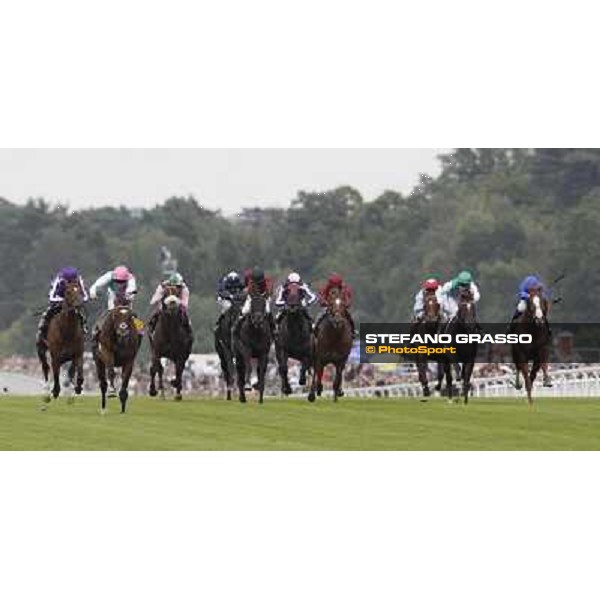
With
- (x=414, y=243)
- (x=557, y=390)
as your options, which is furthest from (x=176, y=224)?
(x=557, y=390)

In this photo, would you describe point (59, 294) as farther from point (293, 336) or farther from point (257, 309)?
point (293, 336)

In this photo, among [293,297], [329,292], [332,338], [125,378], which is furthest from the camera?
[332,338]

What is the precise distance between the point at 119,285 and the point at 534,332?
7783 mm

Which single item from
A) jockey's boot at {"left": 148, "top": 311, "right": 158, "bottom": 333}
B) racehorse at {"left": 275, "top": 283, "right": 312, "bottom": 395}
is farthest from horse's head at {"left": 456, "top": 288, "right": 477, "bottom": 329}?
jockey's boot at {"left": 148, "top": 311, "right": 158, "bottom": 333}

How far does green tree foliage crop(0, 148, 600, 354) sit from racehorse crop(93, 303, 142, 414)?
69.8m

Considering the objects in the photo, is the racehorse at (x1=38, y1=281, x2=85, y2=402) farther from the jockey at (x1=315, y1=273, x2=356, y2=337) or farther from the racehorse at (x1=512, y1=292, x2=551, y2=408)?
the racehorse at (x1=512, y1=292, x2=551, y2=408)

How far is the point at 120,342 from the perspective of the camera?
117 ft

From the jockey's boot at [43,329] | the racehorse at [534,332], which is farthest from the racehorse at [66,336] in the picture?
the racehorse at [534,332]

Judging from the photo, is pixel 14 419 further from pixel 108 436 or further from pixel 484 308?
pixel 484 308

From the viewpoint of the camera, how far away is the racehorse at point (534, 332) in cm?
3853

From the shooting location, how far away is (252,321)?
38625mm

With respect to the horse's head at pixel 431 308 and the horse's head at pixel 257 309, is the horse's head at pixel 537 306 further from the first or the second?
the horse's head at pixel 257 309

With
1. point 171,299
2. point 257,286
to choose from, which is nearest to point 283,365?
point 257,286

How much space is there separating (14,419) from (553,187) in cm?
9667
